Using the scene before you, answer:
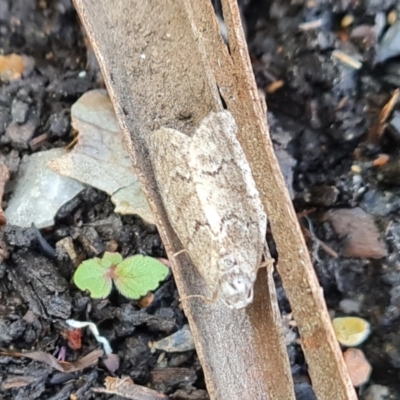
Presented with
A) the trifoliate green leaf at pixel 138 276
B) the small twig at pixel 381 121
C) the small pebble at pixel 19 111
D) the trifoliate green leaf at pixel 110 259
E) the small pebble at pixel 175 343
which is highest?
the small pebble at pixel 19 111

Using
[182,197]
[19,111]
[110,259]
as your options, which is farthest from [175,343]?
[19,111]

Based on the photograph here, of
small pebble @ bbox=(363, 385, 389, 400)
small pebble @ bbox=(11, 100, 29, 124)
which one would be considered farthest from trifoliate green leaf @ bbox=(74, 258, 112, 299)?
small pebble @ bbox=(363, 385, 389, 400)

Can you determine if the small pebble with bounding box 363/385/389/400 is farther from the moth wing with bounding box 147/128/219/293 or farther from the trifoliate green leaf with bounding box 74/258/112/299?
the trifoliate green leaf with bounding box 74/258/112/299

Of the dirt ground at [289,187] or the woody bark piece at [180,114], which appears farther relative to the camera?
the dirt ground at [289,187]

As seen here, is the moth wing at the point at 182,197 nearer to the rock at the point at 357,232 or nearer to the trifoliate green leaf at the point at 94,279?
the trifoliate green leaf at the point at 94,279

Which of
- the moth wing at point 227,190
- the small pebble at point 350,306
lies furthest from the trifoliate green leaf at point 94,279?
the small pebble at point 350,306
